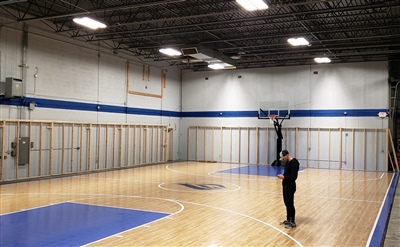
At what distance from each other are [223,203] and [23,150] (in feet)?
33.5

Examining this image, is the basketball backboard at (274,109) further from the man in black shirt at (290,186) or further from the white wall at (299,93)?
the man in black shirt at (290,186)

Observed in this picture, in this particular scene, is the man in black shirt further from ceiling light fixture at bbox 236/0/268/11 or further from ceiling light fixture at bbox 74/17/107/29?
ceiling light fixture at bbox 74/17/107/29

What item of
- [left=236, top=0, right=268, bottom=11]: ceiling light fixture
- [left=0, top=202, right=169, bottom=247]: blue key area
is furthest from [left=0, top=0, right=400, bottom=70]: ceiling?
[left=0, top=202, right=169, bottom=247]: blue key area

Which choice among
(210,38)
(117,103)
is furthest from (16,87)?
(210,38)

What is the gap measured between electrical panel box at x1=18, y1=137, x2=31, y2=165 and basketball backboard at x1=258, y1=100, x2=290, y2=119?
50.5 ft

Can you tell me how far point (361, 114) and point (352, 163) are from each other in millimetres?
3212

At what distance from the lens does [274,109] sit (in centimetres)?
2709

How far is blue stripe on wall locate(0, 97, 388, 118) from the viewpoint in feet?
61.5

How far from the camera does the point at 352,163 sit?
988 inches

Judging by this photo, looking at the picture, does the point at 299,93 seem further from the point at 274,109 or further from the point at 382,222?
the point at 382,222

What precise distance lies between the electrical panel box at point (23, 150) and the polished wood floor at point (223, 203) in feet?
4.69

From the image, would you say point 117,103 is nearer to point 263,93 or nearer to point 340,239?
point 263,93

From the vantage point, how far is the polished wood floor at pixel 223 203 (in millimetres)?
8445

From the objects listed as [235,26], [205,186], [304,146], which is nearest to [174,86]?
[304,146]
